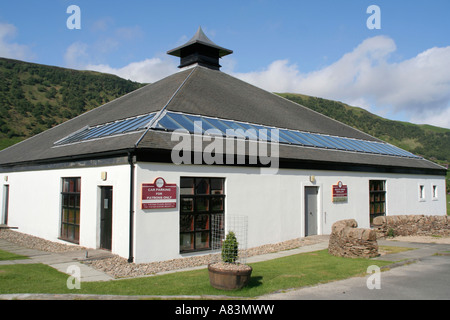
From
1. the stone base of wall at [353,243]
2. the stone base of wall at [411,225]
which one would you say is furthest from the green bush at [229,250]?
the stone base of wall at [411,225]

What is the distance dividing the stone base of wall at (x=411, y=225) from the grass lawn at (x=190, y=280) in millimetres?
6955

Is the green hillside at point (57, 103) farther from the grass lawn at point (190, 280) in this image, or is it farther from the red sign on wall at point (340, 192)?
the grass lawn at point (190, 280)

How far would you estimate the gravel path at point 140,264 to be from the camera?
1091 centimetres

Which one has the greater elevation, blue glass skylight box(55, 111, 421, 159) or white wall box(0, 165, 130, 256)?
blue glass skylight box(55, 111, 421, 159)

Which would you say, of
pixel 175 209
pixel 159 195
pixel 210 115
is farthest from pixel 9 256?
pixel 210 115

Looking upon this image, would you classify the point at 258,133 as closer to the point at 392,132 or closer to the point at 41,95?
the point at 41,95

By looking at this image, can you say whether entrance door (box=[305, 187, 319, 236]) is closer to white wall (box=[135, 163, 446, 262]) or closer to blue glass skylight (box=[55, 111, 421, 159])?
white wall (box=[135, 163, 446, 262])

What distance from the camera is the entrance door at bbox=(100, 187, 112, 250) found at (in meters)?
13.3

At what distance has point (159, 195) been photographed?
483 inches

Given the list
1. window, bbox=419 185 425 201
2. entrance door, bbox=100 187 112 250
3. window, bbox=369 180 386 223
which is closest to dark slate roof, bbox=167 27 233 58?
window, bbox=369 180 386 223

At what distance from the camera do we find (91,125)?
64.7 ft

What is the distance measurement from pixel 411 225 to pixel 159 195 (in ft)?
45.5

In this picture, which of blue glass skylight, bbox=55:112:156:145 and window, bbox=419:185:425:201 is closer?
blue glass skylight, bbox=55:112:156:145

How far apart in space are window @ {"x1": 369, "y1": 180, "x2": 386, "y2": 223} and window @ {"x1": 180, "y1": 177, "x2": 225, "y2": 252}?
11.2 metres
